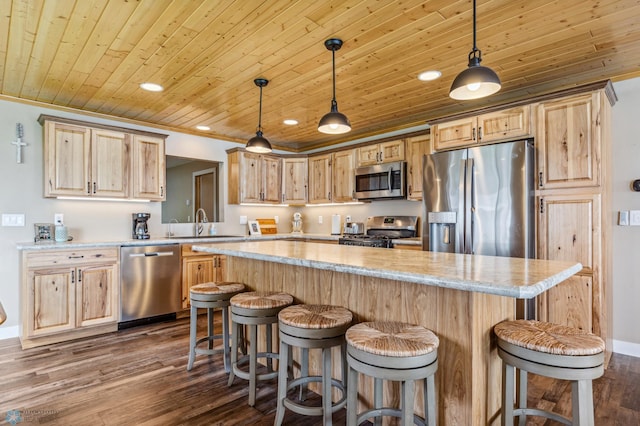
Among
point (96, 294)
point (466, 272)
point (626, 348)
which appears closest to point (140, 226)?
point (96, 294)

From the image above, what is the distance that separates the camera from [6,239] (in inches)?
140

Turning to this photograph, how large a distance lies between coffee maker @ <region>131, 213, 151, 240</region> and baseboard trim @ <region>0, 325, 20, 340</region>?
1.41 m

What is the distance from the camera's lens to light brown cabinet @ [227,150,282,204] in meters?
5.20

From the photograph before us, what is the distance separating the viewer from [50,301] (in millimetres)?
3316

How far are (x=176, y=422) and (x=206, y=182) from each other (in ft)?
12.7

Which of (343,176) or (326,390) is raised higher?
(343,176)

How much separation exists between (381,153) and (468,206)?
1667mm

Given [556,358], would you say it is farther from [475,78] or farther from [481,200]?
[481,200]

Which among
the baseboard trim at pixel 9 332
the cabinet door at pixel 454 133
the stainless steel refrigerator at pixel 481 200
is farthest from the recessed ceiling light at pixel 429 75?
the baseboard trim at pixel 9 332

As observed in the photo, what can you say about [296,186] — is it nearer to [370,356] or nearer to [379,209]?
[379,209]

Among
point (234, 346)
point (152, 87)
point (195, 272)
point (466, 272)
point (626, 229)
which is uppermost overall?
point (152, 87)

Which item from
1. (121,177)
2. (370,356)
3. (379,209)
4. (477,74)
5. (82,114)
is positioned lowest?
(370,356)

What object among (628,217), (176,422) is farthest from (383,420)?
(628,217)

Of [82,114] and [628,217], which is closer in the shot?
[628,217]
